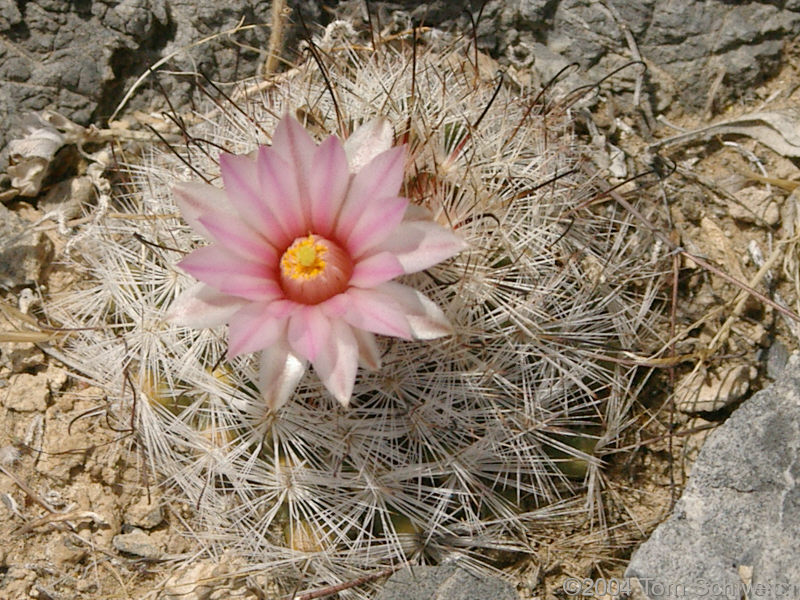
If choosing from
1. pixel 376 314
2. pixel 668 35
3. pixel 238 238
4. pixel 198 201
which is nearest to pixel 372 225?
pixel 376 314

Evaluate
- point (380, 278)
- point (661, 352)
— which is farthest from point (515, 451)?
point (380, 278)

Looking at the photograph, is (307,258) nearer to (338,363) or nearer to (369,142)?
(338,363)

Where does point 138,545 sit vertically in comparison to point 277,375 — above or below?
below

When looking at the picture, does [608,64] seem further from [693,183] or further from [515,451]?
[515,451]

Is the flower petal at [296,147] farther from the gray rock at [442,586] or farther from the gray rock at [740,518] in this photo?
the gray rock at [740,518]

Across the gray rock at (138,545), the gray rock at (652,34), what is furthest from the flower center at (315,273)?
the gray rock at (652,34)
